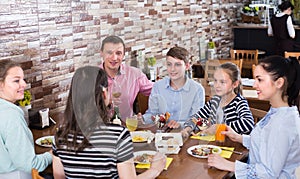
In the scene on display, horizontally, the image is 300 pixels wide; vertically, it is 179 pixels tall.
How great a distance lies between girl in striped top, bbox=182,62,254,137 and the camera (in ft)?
6.77

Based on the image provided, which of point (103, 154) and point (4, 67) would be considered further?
point (4, 67)

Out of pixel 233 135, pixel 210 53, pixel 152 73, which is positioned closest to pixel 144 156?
pixel 233 135

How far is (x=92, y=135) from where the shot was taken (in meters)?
1.41

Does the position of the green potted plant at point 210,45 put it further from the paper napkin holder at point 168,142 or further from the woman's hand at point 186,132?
the paper napkin holder at point 168,142

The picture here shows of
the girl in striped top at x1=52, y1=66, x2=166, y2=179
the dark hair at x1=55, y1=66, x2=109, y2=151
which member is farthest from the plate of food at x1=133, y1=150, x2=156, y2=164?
the dark hair at x1=55, y1=66, x2=109, y2=151

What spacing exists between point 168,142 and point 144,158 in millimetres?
209

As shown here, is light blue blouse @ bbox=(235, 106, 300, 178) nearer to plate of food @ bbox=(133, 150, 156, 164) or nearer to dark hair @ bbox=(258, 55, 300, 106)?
dark hair @ bbox=(258, 55, 300, 106)

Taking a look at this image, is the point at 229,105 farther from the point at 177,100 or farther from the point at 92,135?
the point at 92,135

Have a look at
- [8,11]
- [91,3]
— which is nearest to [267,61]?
[8,11]

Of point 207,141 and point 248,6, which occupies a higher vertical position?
point 248,6

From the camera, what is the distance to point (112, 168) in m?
1.45

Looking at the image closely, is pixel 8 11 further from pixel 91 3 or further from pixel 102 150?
pixel 102 150

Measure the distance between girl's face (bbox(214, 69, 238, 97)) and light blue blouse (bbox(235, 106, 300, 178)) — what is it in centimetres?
38

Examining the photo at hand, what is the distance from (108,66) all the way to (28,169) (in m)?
1.10
